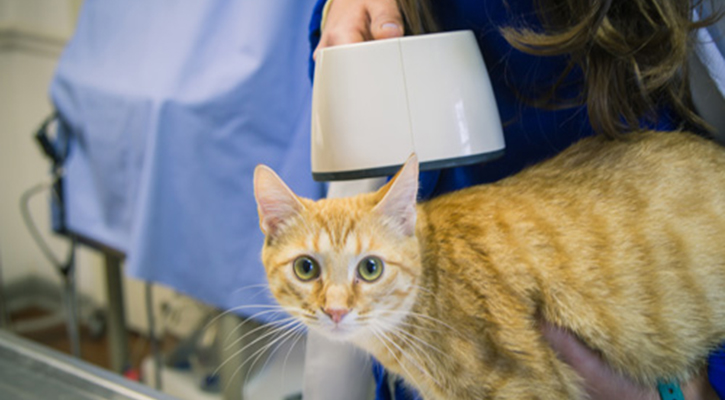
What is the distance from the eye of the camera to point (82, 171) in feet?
4.58

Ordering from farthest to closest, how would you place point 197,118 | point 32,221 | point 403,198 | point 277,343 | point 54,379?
1. point 32,221
2. point 197,118
3. point 54,379
4. point 277,343
5. point 403,198

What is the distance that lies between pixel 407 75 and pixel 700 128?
0.29m

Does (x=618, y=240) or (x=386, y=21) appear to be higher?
(x=386, y=21)

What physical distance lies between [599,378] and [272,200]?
289mm

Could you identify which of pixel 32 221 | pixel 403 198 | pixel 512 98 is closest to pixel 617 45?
pixel 512 98

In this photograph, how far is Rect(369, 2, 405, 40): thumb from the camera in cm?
53

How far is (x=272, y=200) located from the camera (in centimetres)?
48

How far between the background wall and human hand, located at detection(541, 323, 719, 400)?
123cm

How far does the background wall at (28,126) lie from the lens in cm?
147

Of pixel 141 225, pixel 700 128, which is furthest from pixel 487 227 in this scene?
pixel 141 225

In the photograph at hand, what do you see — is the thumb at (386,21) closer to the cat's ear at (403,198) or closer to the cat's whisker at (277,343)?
the cat's ear at (403,198)

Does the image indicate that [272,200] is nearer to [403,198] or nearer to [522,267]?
[403,198]

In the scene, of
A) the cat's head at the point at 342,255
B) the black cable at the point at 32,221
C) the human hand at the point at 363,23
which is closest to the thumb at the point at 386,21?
the human hand at the point at 363,23

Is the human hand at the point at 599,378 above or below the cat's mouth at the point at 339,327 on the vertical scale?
below
